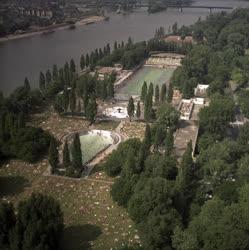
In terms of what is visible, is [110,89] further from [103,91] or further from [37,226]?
[37,226]

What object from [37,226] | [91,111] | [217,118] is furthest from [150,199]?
[91,111]

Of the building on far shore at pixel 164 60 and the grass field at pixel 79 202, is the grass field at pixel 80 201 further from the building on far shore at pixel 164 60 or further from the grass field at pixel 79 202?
the building on far shore at pixel 164 60

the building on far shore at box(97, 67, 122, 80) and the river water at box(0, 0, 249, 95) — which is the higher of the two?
the river water at box(0, 0, 249, 95)

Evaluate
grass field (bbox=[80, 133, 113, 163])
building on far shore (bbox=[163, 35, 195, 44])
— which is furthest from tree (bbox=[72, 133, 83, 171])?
building on far shore (bbox=[163, 35, 195, 44])

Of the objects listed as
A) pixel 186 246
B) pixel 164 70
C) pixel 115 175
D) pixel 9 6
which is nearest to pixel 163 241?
pixel 186 246

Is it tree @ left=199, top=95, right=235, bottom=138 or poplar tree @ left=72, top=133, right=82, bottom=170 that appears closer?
poplar tree @ left=72, top=133, right=82, bottom=170

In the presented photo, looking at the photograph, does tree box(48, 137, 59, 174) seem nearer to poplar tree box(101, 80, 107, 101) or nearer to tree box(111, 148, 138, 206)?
tree box(111, 148, 138, 206)

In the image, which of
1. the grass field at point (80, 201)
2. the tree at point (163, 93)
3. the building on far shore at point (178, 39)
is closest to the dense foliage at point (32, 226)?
the grass field at point (80, 201)

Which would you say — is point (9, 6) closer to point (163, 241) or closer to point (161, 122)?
point (161, 122)
